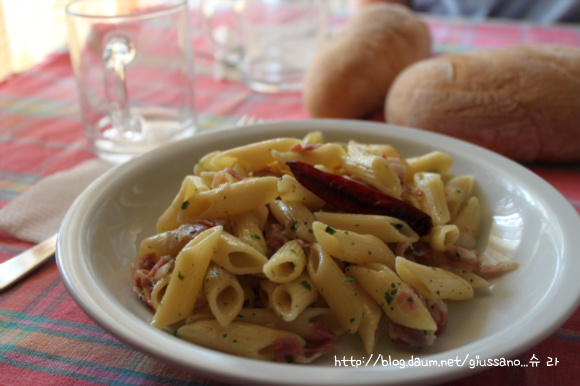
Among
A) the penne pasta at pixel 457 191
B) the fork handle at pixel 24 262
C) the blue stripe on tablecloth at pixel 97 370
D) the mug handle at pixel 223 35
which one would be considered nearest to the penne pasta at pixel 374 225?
the penne pasta at pixel 457 191

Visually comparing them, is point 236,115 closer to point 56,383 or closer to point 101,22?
point 101,22

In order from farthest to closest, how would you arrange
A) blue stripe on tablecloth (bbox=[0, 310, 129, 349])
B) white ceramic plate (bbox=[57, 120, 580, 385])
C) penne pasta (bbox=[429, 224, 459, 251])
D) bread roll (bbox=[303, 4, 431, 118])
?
bread roll (bbox=[303, 4, 431, 118]), penne pasta (bbox=[429, 224, 459, 251]), blue stripe on tablecloth (bbox=[0, 310, 129, 349]), white ceramic plate (bbox=[57, 120, 580, 385])

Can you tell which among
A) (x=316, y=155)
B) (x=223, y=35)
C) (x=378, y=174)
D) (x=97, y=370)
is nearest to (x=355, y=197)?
(x=378, y=174)

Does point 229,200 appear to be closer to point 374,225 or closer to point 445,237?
point 374,225

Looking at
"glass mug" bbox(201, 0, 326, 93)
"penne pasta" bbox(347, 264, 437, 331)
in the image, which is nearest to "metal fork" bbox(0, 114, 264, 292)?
"penne pasta" bbox(347, 264, 437, 331)

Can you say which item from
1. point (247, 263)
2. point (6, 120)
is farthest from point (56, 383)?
point (6, 120)

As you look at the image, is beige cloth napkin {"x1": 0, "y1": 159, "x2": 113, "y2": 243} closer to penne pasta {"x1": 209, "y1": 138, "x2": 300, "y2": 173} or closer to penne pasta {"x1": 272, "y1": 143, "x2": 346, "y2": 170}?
penne pasta {"x1": 209, "y1": 138, "x2": 300, "y2": 173}
